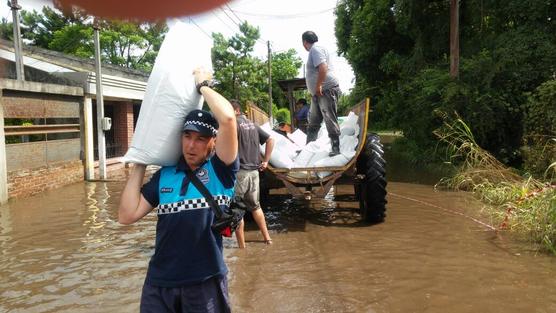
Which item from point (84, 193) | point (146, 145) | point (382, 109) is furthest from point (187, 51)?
point (382, 109)

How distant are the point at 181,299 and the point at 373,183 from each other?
14.1ft

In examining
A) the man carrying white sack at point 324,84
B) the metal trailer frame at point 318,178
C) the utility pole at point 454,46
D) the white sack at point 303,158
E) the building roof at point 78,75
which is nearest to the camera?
the metal trailer frame at point 318,178

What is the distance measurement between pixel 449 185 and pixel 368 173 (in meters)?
4.17

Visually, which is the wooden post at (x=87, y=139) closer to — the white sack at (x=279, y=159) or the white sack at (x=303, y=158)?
the white sack at (x=279, y=159)

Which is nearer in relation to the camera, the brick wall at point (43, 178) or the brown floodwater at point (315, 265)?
the brown floodwater at point (315, 265)

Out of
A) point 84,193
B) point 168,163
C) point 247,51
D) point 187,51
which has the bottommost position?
point 84,193

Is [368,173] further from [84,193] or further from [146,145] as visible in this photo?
[84,193]

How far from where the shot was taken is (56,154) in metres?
10.3

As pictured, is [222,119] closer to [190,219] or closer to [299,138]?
[190,219]

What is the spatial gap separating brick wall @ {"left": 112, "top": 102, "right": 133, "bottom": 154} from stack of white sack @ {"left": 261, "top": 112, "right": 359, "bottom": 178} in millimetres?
9752

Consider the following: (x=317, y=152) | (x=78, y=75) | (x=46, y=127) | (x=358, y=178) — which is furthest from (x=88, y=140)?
(x=358, y=178)

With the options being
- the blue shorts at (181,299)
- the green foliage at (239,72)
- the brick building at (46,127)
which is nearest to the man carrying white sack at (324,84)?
the brick building at (46,127)

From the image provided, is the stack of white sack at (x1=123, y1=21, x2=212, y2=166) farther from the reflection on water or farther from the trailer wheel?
the trailer wheel

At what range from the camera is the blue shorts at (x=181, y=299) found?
7.02 feet
